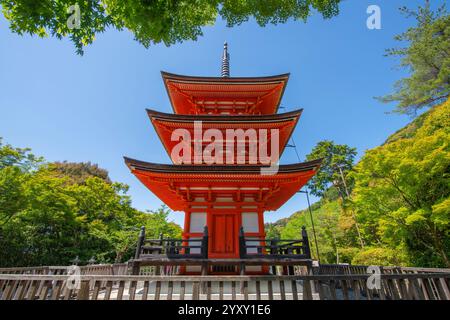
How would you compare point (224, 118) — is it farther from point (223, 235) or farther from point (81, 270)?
point (81, 270)

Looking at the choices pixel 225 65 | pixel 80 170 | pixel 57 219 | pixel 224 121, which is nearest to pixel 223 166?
pixel 224 121

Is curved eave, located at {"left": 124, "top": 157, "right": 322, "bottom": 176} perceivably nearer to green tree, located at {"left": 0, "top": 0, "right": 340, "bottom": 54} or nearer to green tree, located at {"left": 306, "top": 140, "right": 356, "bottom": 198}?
green tree, located at {"left": 0, "top": 0, "right": 340, "bottom": 54}

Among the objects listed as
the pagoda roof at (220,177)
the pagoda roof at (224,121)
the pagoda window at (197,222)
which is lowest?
the pagoda window at (197,222)

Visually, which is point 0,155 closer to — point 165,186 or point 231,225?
point 165,186

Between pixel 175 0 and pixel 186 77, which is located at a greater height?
pixel 186 77

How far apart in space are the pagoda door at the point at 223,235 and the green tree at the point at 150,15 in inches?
285

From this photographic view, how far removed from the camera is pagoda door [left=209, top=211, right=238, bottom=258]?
30.8ft

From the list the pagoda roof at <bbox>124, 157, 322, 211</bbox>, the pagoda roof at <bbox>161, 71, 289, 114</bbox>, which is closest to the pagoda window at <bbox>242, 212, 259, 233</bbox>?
the pagoda roof at <bbox>124, 157, 322, 211</bbox>

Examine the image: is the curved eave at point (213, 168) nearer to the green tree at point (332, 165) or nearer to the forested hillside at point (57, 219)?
the forested hillside at point (57, 219)

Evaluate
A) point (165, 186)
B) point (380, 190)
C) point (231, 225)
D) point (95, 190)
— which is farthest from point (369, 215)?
point (95, 190)

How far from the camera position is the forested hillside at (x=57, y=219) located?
17000mm

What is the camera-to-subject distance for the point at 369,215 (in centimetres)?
1415
